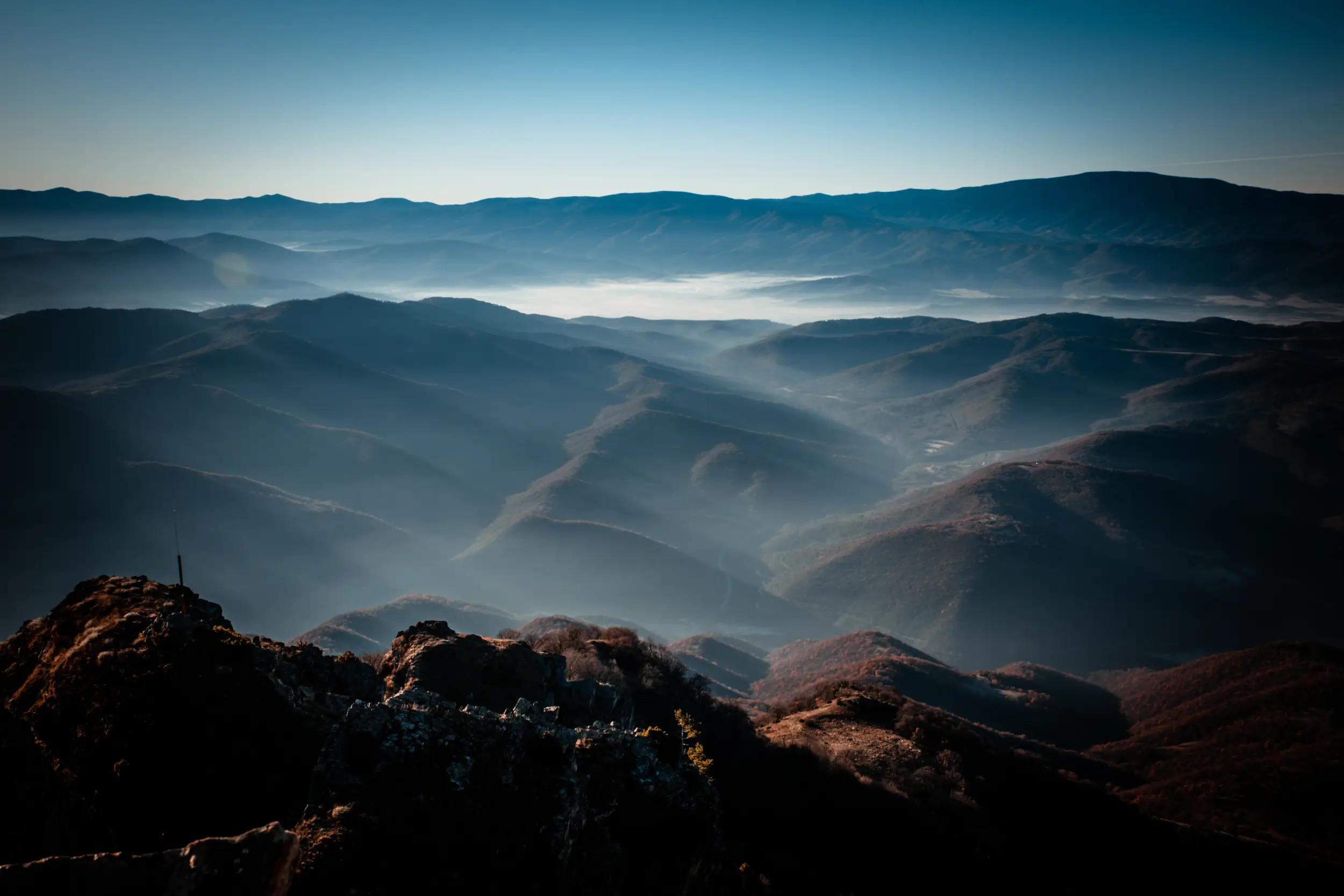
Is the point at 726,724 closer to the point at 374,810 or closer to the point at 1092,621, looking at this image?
the point at 374,810

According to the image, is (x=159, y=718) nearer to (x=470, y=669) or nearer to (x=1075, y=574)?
(x=470, y=669)

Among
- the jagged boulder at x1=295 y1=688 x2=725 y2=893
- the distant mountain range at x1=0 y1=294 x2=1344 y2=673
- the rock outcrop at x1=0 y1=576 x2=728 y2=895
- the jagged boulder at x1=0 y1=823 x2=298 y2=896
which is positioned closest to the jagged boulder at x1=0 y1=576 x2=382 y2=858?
the rock outcrop at x1=0 y1=576 x2=728 y2=895

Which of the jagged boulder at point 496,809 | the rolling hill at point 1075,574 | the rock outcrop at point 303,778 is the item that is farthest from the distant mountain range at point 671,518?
the jagged boulder at point 496,809

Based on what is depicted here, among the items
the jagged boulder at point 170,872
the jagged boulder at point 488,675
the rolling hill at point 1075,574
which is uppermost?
the jagged boulder at point 170,872

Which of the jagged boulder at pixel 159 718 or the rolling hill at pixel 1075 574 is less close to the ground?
the jagged boulder at pixel 159 718

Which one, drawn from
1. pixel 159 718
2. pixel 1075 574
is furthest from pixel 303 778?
pixel 1075 574

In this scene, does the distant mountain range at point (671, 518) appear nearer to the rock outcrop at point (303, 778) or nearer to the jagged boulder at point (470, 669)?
the jagged boulder at point (470, 669)

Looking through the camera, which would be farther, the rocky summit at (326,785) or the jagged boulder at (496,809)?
the jagged boulder at (496,809)
